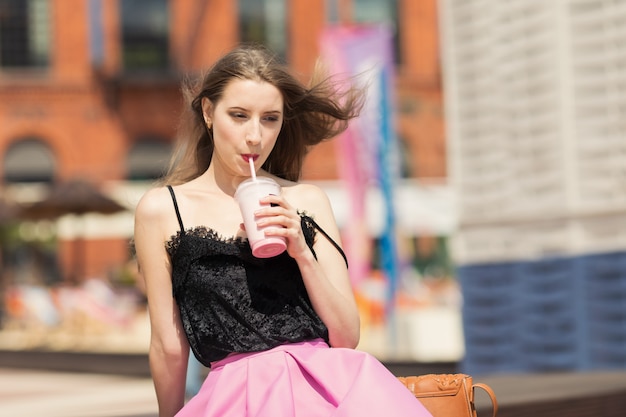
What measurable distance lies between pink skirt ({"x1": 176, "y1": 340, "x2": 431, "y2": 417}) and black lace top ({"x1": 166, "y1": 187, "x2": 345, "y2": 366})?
36 millimetres

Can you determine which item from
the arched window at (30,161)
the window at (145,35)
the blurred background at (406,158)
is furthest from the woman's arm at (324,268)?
the window at (145,35)

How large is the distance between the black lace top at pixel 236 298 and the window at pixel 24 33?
3026cm

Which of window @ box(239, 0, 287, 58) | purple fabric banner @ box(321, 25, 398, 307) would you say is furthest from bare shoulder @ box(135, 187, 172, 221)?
window @ box(239, 0, 287, 58)

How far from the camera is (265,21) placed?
108 feet

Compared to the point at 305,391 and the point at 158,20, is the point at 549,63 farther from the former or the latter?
the point at 158,20

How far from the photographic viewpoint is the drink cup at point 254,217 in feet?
6.73

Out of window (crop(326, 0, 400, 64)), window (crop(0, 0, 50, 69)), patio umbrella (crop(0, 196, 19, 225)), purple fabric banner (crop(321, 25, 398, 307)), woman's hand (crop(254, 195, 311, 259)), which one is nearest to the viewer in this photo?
woman's hand (crop(254, 195, 311, 259))

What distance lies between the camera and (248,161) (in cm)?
224

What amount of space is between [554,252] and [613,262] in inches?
16.3

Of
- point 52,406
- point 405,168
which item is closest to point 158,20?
point 405,168

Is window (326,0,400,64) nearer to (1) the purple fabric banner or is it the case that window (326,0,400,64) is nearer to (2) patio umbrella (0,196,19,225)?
(2) patio umbrella (0,196,19,225)

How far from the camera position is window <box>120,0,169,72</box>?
3231cm

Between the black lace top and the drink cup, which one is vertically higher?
the drink cup

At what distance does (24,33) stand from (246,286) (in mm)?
30744
